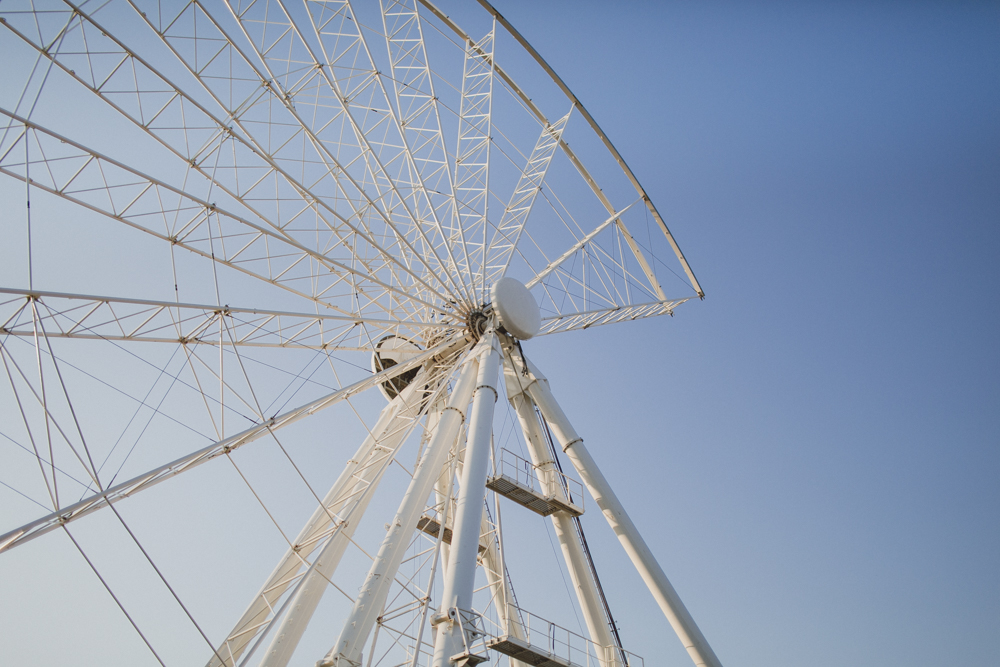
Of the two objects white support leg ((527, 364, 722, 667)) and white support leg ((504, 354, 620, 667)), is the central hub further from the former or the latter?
white support leg ((527, 364, 722, 667))

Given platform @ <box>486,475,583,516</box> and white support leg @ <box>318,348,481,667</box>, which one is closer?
white support leg @ <box>318,348,481,667</box>

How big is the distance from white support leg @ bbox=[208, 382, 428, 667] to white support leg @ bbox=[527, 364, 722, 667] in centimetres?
387

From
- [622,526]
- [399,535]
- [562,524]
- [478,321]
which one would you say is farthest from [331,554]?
[478,321]

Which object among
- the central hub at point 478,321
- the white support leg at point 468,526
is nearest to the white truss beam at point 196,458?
the central hub at point 478,321

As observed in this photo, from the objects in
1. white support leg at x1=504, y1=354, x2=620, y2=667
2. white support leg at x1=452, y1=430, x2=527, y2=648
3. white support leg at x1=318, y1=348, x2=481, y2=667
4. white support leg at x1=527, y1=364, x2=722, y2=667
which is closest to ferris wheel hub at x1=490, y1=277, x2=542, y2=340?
white support leg at x1=504, y1=354, x2=620, y2=667

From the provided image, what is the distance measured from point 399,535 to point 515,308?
7.93 m

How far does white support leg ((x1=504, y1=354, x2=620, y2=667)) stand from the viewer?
16828mm

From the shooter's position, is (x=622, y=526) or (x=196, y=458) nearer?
(x=196, y=458)

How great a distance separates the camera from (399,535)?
47.1 ft

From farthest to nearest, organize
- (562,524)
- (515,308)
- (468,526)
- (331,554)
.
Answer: (515,308)
(562,524)
(331,554)
(468,526)

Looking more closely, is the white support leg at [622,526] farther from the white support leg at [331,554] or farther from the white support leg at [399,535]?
the white support leg at [331,554]

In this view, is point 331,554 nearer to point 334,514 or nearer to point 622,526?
point 334,514

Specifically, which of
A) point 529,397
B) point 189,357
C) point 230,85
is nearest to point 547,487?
point 529,397

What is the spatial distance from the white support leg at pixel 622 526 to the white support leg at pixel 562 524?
1.50 feet
